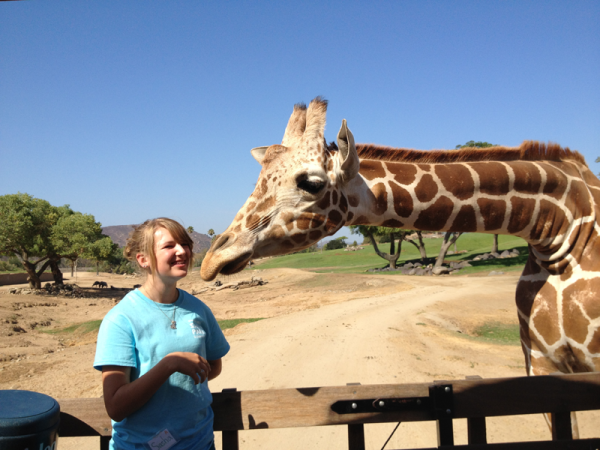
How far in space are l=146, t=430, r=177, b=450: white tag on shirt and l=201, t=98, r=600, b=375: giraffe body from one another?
102 cm

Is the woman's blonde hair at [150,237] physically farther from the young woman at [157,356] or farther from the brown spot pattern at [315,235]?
the brown spot pattern at [315,235]

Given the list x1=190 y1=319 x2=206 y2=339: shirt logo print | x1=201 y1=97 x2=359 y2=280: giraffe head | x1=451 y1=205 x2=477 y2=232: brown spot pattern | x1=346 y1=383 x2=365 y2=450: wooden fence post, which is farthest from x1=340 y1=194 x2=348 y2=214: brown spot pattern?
x1=190 y1=319 x2=206 y2=339: shirt logo print

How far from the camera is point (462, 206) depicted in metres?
3.07

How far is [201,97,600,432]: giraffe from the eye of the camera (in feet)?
9.07

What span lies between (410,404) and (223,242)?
152 centimetres

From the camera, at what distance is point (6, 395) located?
181 centimetres

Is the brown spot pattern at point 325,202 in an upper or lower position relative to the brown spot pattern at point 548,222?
upper

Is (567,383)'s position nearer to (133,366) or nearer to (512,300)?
(133,366)

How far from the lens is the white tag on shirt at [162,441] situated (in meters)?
1.88

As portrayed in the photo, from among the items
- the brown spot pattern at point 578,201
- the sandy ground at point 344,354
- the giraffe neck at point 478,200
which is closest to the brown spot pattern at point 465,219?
the giraffe neck at point 478,200

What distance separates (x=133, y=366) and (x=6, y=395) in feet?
Result: 1.90

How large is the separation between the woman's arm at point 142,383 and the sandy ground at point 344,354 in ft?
13.7

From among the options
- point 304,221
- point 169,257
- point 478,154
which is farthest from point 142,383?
point 478,154

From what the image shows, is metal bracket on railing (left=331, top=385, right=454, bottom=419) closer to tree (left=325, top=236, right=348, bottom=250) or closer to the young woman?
the young woman
